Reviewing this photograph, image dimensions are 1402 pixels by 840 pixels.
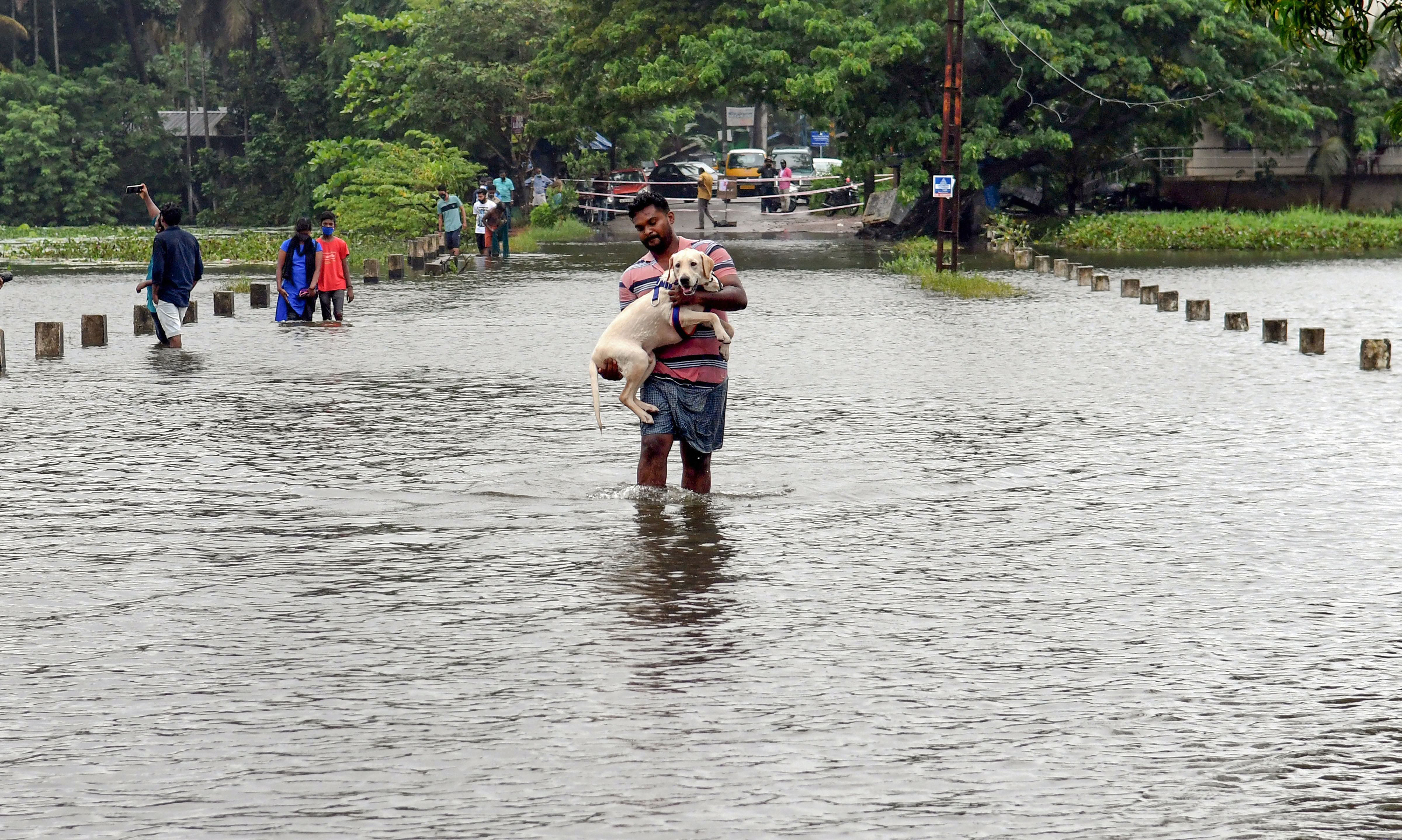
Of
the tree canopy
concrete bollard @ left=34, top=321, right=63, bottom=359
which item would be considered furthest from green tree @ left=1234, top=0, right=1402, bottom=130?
the tree canopy

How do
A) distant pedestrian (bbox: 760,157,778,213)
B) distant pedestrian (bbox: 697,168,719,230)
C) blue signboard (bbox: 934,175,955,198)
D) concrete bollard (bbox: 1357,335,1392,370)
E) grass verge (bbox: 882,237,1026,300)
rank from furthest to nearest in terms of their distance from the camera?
distant pedestrian (bbox: 760,157,778,213) < distant pedestrian (bbox: 697,168,719,230) < blue signboard (bbox: 934,175,955,198) < grass verge (bbox: 882,237,1026,300) < concrete bollard (bbox: 1357,335,1392,370)

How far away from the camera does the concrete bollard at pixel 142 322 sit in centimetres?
2172

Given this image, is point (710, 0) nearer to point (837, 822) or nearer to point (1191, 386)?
point (1191, 386)

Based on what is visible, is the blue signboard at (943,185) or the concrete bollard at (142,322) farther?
the blue signboard at (943,185)

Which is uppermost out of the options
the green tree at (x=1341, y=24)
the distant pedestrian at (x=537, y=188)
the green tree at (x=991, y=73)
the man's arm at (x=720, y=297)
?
the green tree at (x=991, y=73)

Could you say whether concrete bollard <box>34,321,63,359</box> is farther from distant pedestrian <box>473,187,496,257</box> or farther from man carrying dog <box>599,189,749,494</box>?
distant pedestrian <box>473,187,496,257</box>

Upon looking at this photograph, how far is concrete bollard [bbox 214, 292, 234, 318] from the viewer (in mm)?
24594

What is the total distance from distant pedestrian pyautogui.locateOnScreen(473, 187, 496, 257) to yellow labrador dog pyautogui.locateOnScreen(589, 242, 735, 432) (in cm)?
2999

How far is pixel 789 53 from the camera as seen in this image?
151 feet

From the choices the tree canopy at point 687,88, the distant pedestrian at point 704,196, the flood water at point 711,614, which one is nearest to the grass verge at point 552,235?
the tree canopy at point 687,88

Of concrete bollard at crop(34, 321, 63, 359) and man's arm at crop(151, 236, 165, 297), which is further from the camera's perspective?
man's arm at crop(151, 236, 165, 297)

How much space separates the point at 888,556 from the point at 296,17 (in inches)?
2480

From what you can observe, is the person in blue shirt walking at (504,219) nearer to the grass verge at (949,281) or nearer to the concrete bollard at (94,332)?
the grass verge at (949,281)

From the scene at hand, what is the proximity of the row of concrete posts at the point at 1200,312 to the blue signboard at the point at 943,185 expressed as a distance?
7.80 feet
